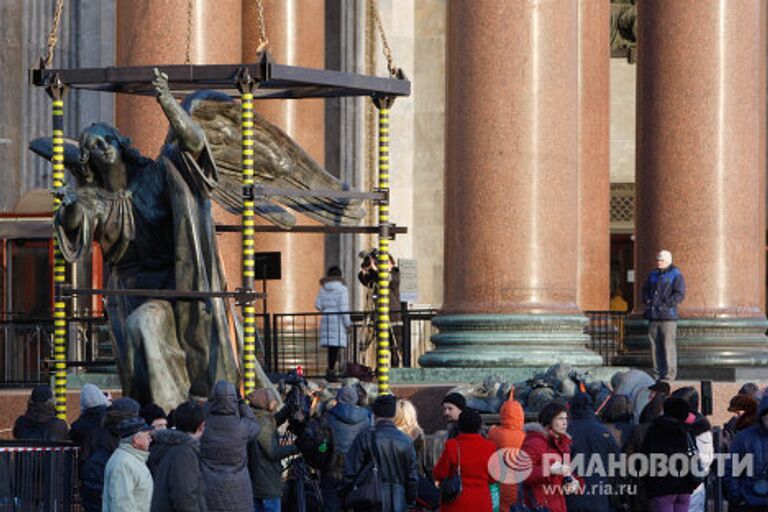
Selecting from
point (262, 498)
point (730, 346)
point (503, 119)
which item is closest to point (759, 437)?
point (262, 498)

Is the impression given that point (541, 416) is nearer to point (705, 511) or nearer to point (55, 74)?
point (705, 511)

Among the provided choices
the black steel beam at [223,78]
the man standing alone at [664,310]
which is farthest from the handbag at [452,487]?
the man standing alone at [664,310]

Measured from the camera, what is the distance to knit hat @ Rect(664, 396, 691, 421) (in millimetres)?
15422

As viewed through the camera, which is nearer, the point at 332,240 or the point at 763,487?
the point at 763,487

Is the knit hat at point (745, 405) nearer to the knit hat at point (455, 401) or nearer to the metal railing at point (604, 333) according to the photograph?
the knit hat at point (455, 401)

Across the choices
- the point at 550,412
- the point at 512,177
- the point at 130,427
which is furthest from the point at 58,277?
the point at 512,177

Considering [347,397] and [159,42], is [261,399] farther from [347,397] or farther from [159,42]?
[159,42]

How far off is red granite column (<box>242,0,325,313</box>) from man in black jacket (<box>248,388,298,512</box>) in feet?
41.7

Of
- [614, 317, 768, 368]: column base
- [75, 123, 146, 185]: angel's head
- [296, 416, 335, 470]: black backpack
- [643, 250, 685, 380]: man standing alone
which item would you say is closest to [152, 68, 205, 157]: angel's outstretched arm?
[75, 123, 146, 185]: angel's head

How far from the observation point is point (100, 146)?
56.6 feet

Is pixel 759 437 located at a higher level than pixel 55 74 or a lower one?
lower

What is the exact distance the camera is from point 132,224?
17.5m

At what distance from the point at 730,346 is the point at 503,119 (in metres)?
4.58

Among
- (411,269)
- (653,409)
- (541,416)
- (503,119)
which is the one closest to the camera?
(541,416)
